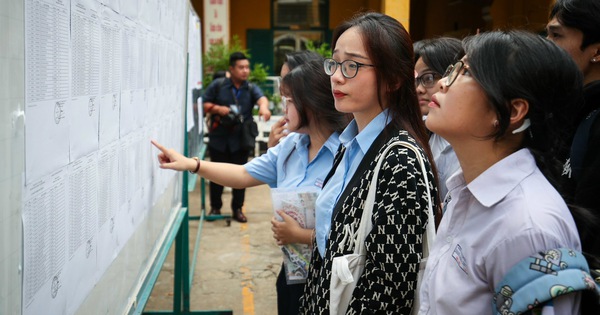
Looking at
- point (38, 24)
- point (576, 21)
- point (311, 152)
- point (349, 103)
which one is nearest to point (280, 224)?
point (311, 152)

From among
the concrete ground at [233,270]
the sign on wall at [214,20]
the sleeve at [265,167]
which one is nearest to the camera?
the sleeve at [265,167]

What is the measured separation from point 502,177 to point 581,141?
518 mm

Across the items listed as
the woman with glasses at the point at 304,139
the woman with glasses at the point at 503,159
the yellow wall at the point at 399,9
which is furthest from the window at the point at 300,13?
the woman with glasses at the point at 503,159

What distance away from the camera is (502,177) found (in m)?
1.27

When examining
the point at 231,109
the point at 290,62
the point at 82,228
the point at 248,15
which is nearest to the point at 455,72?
the point at 82,228

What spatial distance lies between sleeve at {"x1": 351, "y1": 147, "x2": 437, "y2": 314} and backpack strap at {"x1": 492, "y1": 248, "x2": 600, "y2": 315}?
1.59 ft

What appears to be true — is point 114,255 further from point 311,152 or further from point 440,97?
point 311,152

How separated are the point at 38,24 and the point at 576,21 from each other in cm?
157

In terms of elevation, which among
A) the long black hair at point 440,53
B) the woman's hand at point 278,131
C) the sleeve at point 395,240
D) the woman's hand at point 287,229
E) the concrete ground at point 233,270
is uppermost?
the long black hair at point 440,53

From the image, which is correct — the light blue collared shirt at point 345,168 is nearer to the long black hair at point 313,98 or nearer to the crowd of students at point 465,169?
the crowd of students at point 465,169

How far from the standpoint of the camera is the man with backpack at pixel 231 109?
20.7ft

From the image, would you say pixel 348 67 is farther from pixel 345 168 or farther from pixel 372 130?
pixel 345 168

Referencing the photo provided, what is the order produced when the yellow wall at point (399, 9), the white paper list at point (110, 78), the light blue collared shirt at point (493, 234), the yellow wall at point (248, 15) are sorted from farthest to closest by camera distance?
the yellow wall at point (248, 15) → the yellow wall at point (399, 9) → the white paper list at point (110, 78) → the light blue collared shirt at point (493, 234)

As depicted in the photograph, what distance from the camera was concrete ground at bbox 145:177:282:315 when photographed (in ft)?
14.7
